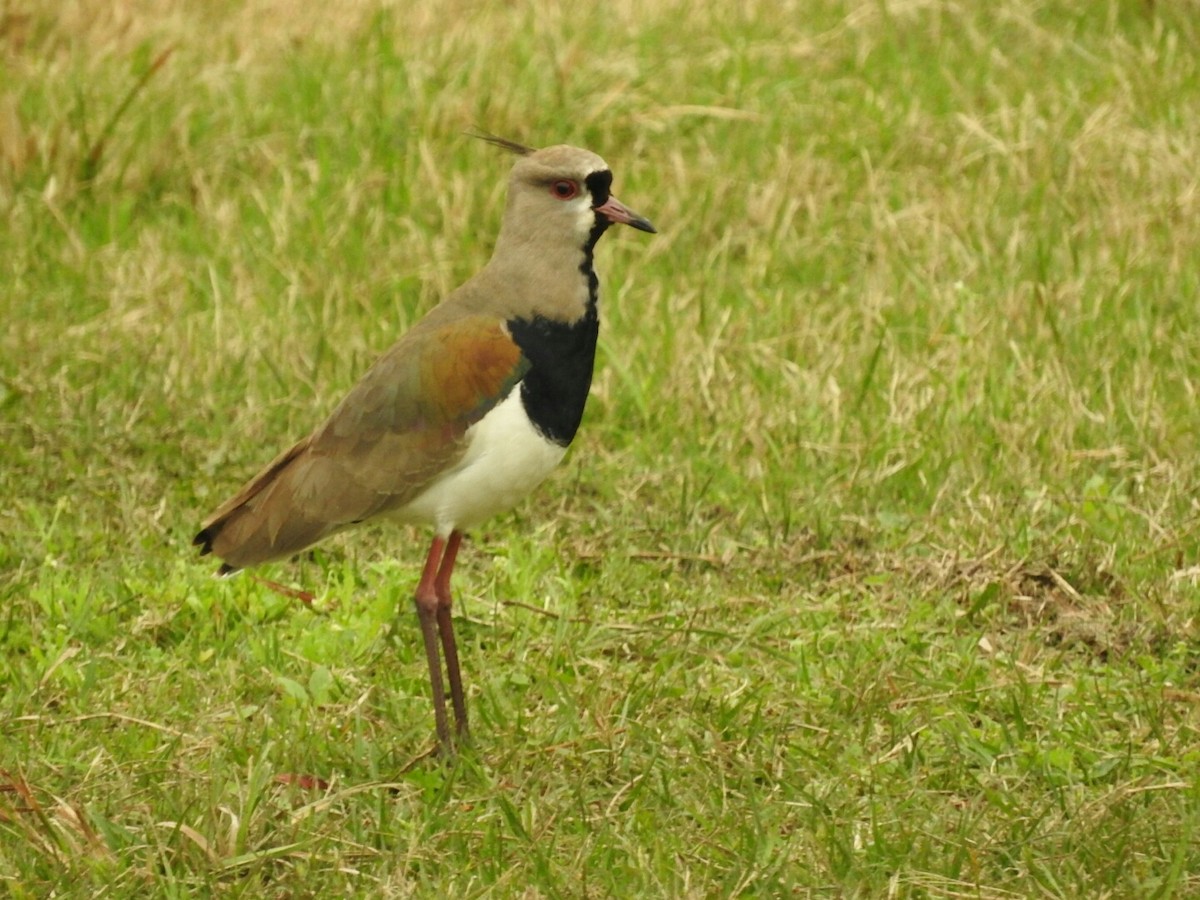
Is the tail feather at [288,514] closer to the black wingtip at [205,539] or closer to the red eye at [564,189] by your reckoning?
the black wingtip at [205,539]

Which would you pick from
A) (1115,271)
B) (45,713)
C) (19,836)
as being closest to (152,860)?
(19,836)

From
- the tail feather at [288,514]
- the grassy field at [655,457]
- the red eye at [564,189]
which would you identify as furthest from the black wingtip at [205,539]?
the red eye at [564,189]

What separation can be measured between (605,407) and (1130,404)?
1.70m

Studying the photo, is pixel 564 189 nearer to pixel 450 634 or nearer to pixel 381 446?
pixel 381 446

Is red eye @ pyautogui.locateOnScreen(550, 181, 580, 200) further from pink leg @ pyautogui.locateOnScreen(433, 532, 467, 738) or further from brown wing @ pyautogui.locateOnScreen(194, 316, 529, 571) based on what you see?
pink leg @ pyautogui.locateOnScreen(433, 532, 467, 738)

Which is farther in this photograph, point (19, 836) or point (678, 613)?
point (678, 613)

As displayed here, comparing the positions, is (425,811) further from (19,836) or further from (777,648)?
(777,648)

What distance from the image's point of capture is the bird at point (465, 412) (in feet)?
14.3

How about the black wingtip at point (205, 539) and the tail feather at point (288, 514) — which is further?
the black wingtip at point (205, 539)

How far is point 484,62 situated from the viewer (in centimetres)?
807

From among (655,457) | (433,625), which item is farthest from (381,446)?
(655,457)

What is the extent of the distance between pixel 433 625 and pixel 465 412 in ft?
1.72

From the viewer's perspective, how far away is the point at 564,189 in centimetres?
450

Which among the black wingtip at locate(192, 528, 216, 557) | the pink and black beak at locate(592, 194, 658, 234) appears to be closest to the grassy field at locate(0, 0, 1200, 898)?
the black wingtip at locate(192, 528, 216, 557)
